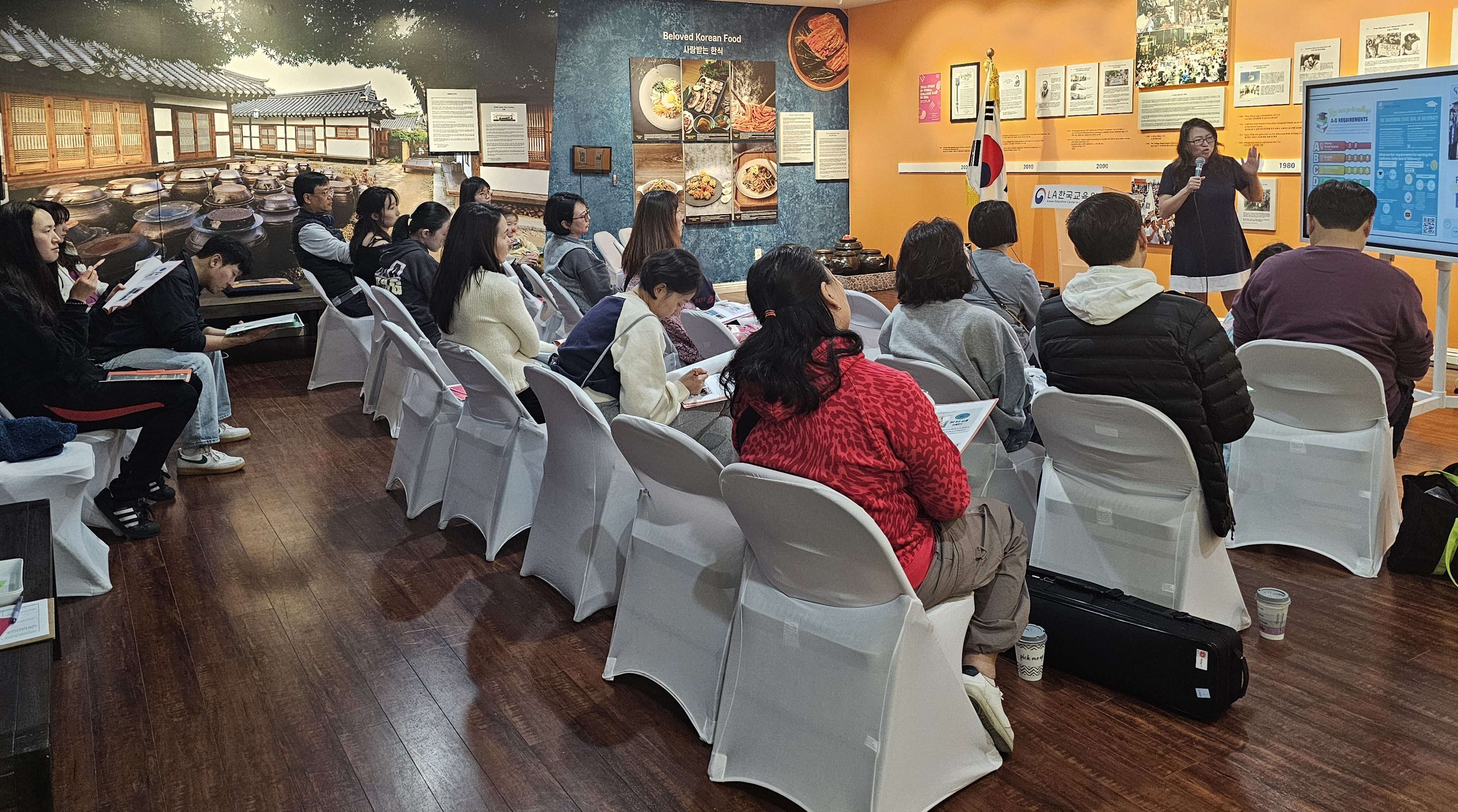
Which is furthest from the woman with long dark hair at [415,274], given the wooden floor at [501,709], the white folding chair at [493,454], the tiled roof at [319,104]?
the tiled roof at [319,104]

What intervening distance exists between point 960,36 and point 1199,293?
4.08 metres

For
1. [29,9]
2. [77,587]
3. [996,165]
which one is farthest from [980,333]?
[29,9]

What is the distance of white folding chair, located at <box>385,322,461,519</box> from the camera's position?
4.59 meters

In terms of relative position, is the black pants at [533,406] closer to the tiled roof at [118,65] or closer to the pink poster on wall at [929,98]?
the tiled roof at [118,65]

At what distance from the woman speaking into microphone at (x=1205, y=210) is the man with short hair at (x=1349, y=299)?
3080 millimetres

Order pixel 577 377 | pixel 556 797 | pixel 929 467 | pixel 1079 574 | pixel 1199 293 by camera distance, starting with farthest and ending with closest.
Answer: pixel 1199 293, pixel 577 377, pixel 1079 574, pixel 556 797, pixel 929 467

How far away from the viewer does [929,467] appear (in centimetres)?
242

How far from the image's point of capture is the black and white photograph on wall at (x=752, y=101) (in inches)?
448

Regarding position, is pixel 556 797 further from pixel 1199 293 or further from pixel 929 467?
pixel 1199 293

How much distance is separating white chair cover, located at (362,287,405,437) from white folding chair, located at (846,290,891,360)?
222 centimetres

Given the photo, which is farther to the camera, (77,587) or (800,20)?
(800,20)

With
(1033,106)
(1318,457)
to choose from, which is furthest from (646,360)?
(1033,106)

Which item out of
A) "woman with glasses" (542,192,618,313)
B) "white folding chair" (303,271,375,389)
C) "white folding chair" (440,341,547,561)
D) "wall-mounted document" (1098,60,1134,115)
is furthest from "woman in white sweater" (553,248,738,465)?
"wall-mounted document" (1098,60,1134,115)

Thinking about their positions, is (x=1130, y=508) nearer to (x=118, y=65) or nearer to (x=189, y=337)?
(x=189, y=337)
